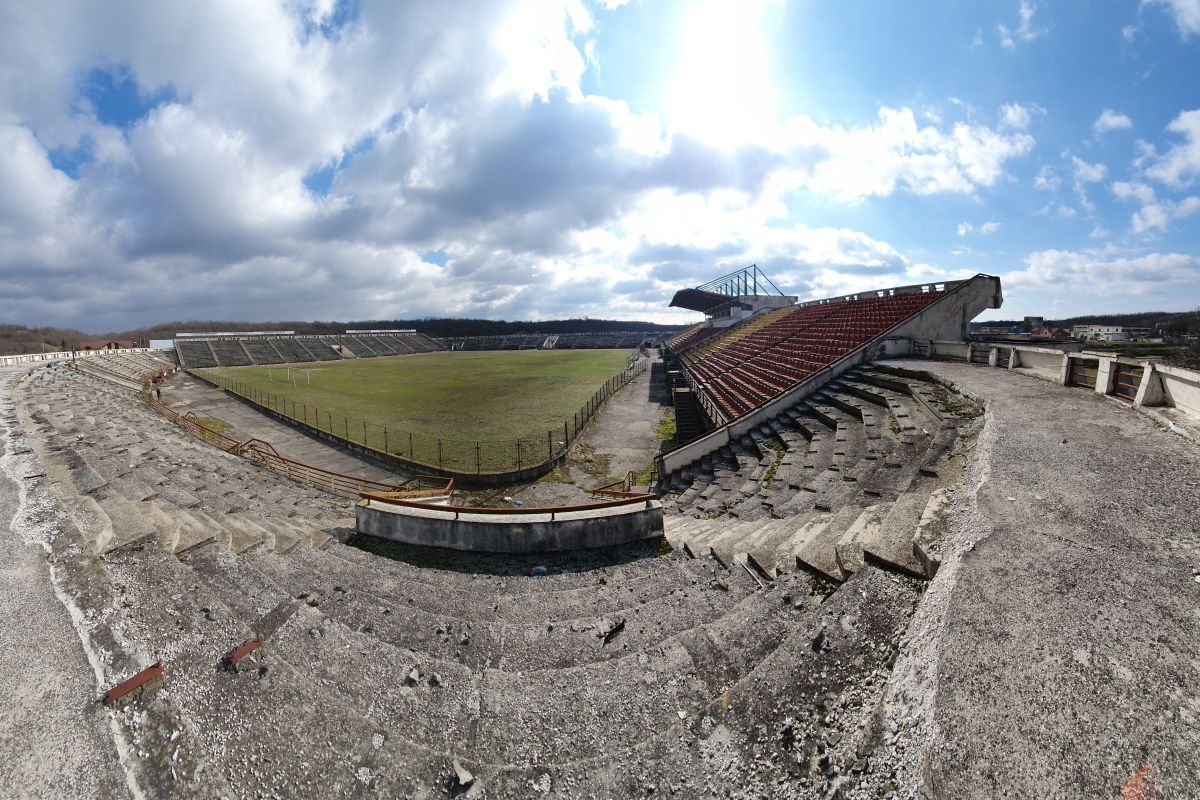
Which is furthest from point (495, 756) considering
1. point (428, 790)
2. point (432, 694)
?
point (432, 694)

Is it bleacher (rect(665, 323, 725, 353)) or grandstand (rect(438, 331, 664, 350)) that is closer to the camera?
bleacher (rect(665, 323, 725, 353))

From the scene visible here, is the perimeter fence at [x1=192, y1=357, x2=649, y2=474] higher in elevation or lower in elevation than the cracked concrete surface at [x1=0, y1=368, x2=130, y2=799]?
lower

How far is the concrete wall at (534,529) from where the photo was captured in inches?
309

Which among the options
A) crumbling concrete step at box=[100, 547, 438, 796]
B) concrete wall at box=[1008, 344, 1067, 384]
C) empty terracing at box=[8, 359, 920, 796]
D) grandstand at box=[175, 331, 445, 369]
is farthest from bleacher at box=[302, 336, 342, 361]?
concrete wall at box=[1008, 344, 1067, 384]

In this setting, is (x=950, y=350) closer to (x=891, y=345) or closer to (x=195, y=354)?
(x=891, y=345)

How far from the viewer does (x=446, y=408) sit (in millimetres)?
28031

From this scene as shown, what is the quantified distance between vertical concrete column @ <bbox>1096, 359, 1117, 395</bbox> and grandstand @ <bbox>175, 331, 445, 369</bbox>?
80657 mm

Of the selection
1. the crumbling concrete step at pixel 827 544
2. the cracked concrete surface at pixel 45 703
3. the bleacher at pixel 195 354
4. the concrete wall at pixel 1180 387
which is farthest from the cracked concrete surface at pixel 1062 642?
the bleacher at pixel 195 354

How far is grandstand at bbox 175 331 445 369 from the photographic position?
65.7m

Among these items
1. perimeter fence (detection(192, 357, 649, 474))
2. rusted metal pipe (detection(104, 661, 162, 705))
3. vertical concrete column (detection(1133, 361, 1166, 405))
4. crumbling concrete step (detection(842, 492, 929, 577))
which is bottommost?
perimeter fence (detection(192, 357, 649, 474))

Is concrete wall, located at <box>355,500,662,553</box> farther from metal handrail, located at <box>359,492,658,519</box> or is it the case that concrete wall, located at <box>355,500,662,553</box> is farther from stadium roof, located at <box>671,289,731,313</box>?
stadium roof, located at <box>671,289,731,313</box>

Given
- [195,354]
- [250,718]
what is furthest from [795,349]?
[195,354]

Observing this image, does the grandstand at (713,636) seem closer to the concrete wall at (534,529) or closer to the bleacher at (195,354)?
the concrete wall at (534,529)

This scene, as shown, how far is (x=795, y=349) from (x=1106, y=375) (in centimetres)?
1457
